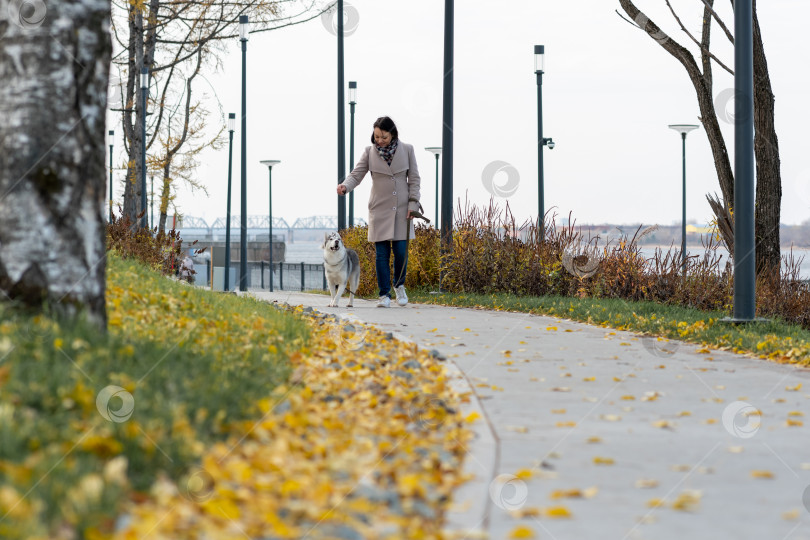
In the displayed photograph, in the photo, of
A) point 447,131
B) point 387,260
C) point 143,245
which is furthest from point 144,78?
point 387,260

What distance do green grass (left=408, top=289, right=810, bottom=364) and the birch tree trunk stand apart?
5.85 m

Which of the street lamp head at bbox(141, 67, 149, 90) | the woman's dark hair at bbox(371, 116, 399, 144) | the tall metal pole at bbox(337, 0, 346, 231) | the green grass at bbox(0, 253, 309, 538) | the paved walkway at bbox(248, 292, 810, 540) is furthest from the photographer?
the tall metal pole at bbox(337, 0, 346, 231)

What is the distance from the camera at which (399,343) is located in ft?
25.8

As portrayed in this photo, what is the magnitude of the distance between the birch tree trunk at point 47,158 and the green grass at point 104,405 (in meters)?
0.27

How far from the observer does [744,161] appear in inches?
380

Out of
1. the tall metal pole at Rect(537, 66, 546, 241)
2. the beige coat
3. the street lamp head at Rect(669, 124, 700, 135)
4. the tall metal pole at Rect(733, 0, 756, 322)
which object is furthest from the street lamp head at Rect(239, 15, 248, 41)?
the street lamp head at Rect(669, 124, 700, 135)

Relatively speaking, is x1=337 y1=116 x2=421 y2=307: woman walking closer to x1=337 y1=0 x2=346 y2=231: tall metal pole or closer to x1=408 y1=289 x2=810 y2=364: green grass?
x1=408 y1=289 x2=810 y2=364: green grass

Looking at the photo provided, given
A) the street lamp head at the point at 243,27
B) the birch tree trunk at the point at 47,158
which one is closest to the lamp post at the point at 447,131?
the street lamp head at the point at 243,27

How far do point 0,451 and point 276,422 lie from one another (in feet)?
4.47

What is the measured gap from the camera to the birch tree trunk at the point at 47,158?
5.25 m

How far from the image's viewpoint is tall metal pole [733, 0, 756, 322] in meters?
9.54

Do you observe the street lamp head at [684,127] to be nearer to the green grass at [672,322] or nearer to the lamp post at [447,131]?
the lamp post at [447,131]

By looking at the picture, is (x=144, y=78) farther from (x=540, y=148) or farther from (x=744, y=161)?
(x=744, y=161)

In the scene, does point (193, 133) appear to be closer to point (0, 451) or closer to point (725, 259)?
point (725, 259)
